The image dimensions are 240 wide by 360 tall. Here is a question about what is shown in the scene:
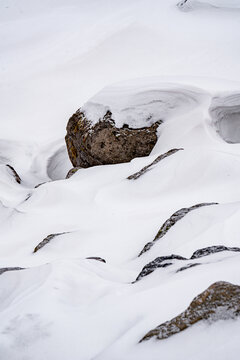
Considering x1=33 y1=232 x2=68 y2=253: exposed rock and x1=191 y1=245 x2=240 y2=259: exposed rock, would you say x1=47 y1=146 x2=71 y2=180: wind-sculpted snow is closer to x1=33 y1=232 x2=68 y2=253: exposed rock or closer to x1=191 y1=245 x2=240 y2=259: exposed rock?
x1=33 y1=232 x2=68 y2=253: exposed rock

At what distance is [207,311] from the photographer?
56.9 inches

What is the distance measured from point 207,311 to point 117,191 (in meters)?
2.75

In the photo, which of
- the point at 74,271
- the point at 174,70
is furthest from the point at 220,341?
the point at 174,70

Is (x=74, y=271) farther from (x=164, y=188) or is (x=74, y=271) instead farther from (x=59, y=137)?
(x=59, y=137)

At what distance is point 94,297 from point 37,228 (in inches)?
80.7

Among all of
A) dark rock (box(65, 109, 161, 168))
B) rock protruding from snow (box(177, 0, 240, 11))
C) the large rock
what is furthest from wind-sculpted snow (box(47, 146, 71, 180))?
rock protruding from snow (box(177, 0, 240, 11))

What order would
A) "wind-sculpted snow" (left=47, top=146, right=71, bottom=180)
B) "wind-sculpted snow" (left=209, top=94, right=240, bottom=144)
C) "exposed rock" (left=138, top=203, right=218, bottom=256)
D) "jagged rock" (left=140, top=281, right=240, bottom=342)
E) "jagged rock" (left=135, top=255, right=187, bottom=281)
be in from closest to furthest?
"jagged rock" (left=140, top=281, right=240, bottom=342) < "jagged rock" (left=135, top=255, right=187, bottom=281) < "exposed rock" (left=138, top=203, right=218, bottom=256) < "wind-sculpted snow" (left=209, top=94, right=240, bottom=144) < "wind-sculpted snow" (left=47, top=146, right=71, bottom=180)

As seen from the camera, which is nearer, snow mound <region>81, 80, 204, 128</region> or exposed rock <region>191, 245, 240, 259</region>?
exposed rock <region>191, 245, 240, 259</region>

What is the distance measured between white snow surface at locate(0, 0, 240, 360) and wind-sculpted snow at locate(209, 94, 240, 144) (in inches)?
0.7

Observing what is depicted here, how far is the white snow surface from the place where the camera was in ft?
5.23

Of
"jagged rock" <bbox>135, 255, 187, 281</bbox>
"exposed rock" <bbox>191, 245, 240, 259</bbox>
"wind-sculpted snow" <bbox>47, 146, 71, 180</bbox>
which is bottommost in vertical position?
"wind-sculpted snow" <bbox>47, 146, 71, 180</bbox>

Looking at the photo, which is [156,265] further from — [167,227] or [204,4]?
[204,4]

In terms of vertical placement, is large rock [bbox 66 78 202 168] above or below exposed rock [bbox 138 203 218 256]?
above

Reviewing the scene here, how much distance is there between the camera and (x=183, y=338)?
4.58 feet
